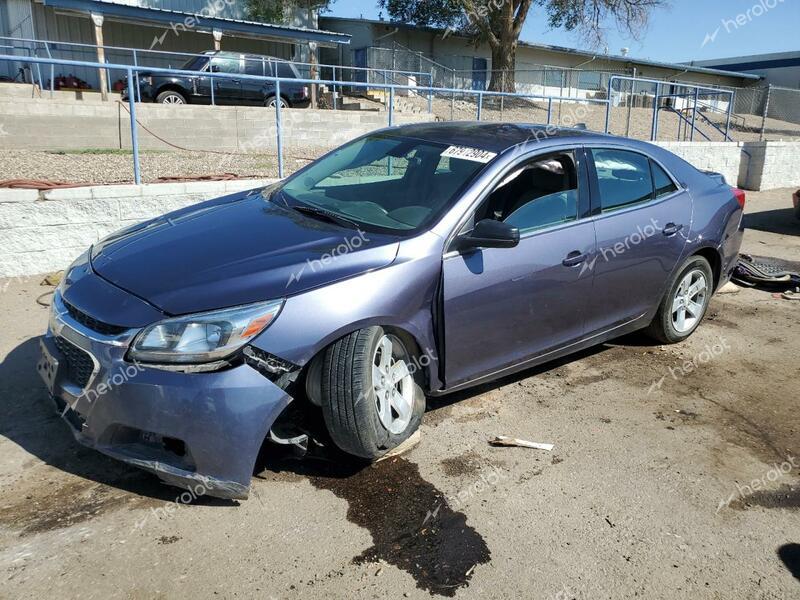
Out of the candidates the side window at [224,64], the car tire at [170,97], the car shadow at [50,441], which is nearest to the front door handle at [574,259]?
the car shadow at [50,441]

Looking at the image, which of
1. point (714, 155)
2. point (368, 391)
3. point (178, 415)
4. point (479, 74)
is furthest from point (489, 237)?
point (479, 74)

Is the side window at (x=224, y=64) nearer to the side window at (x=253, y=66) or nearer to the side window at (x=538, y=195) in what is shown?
the side window at (x=253, y=66)

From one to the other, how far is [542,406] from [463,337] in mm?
991

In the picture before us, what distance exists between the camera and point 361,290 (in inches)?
121

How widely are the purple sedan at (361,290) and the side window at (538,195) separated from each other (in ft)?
0.04

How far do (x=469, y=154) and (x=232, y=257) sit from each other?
1582 mm

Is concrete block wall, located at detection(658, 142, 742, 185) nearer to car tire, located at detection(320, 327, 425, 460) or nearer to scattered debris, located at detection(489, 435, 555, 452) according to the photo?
scattered debris, located at detection(489, 435, 555, 452)

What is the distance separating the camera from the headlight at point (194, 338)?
2762mm

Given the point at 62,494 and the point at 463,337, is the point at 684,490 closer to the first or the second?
the point at 463,337

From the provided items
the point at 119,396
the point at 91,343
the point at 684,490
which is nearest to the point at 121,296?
the point at 91,343

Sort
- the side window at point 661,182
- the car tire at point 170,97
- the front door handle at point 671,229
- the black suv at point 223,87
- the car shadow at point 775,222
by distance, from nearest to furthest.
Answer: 1. the front door handle at point 671,229
2. the side window at point 661,182
3. the car shadow at point 775,222
4. the car tire at point 170,97
5. the black suv at point 223,87

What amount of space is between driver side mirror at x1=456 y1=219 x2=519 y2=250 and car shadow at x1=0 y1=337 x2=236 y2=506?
173 centimetres

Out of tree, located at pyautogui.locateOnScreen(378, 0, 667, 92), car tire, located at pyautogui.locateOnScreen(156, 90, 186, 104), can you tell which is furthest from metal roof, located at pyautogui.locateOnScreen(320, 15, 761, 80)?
car tire, located at pyautogui.locateOnScreen(156, 90, 186, 104)

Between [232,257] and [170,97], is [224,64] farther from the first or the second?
[232,257]
